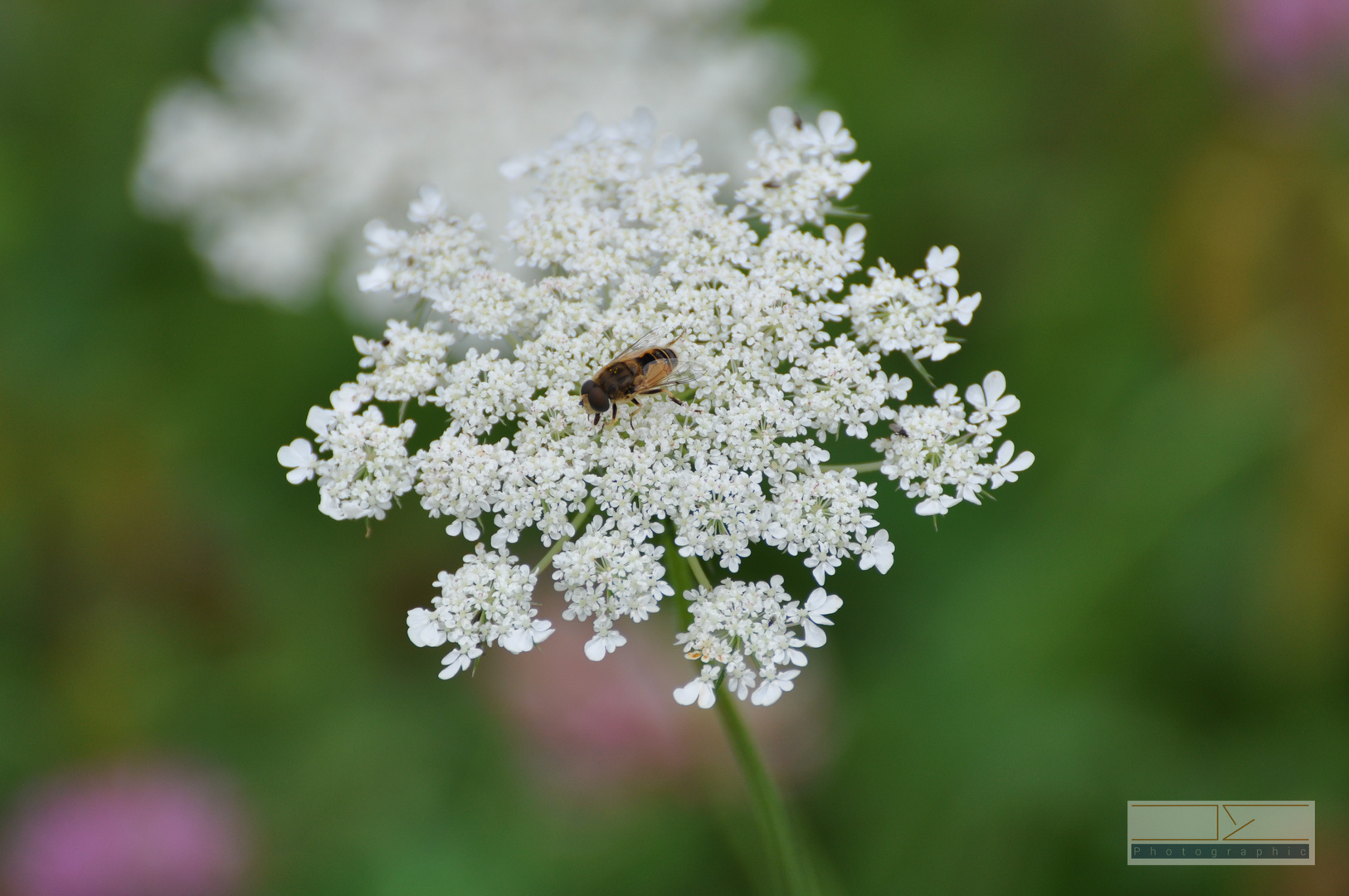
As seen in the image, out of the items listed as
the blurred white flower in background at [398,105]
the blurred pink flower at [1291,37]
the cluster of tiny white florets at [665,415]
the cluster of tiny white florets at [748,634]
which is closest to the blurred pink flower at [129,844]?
the blurred white flower in background at [398,105]

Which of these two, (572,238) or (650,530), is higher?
(572,238)

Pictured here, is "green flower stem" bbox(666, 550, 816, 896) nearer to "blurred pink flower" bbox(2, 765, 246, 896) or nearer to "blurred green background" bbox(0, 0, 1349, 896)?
"blurred green background" bbox(0, 0, 1349, 896)

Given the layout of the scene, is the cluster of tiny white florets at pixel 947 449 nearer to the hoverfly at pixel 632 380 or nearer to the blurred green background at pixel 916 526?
the hoverfly at pixel 632 380

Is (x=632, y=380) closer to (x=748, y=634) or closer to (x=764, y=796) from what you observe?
(x=748, y=634)

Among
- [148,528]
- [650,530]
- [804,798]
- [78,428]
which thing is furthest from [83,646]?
[650,530]

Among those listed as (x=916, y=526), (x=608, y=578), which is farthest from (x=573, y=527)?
(x=916, y=526)

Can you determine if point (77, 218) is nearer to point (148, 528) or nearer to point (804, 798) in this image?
point (148, 528)

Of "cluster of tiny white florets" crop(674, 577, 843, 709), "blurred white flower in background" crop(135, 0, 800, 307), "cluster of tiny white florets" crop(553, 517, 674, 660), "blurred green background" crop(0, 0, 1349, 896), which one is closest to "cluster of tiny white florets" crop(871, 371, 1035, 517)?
Answer: "cluster of tiny white florets" crop(674, 577, 843, 709)
